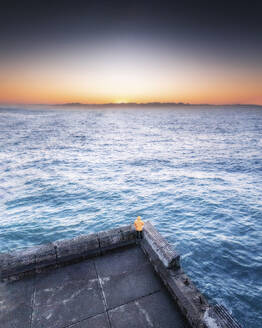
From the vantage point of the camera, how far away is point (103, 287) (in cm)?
591

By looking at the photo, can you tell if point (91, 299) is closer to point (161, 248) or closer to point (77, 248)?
point (77, 248)

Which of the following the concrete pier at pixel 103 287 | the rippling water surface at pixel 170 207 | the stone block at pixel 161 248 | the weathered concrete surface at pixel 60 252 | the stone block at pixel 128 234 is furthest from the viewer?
the rippling water surface at pixel 170 207

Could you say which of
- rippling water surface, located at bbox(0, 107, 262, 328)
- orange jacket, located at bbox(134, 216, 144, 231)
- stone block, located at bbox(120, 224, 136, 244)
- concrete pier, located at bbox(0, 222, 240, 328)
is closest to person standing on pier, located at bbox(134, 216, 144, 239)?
orange jacket, located at bbox(134, 216, 144, 231)

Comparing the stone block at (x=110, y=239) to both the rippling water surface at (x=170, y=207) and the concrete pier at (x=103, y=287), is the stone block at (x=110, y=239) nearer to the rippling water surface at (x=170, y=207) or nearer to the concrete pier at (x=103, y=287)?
the concrete pier at (x=103, y=287)

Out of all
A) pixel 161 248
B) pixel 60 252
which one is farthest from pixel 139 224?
pixel 60 252

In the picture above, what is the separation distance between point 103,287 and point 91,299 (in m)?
0.47

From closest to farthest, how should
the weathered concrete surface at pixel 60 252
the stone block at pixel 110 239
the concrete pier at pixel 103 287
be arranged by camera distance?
the concrete pier at pixel 103 287, the weathered concrete surface at pixel 60 252, the stone block at pixel 110 239

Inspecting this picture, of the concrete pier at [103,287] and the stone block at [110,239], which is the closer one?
the concrete pier at [103,287]

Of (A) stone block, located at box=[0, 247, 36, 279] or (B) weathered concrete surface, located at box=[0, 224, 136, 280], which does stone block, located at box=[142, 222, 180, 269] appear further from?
(A) stone block, located at box=[0, 247, 36, 279]

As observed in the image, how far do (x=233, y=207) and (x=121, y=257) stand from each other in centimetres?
1277

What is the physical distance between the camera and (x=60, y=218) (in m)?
15.2

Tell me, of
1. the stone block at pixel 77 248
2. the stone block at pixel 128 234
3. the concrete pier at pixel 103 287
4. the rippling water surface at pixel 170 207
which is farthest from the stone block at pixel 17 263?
the rippling water surface at pixel 170 207

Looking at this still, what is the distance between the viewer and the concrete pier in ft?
16.4

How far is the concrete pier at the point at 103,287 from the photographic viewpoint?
16.4ft
